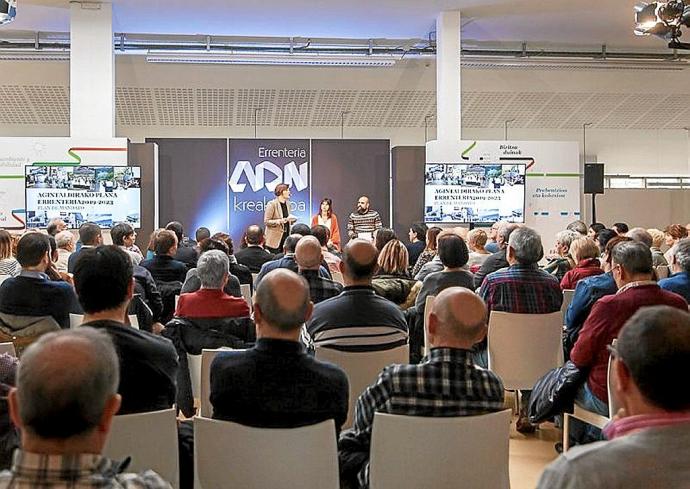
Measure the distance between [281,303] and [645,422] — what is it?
1.34m

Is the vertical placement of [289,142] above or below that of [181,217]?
above

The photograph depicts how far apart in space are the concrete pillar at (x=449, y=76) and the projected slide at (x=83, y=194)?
416 cm

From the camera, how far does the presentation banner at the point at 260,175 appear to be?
12.7 meters

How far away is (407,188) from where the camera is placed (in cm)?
1169

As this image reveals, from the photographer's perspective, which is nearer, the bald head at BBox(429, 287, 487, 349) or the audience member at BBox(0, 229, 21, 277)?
the bald head at BBox(429, 287, 487, 349)

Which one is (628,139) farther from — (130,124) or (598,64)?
(130,124)

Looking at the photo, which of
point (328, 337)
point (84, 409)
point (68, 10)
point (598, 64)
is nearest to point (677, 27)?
point (598, 64)

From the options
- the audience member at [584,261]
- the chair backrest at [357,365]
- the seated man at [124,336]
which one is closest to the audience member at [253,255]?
the audience member at [584,261]

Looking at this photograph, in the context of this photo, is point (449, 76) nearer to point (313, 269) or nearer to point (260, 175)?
point (260, 175)

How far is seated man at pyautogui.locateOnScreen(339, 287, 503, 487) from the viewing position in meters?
2.37

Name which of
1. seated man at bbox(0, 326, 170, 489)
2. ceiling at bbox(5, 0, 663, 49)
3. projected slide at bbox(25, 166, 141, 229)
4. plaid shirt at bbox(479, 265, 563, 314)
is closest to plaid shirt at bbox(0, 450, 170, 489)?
seated man at bbox(0, 326, 170, 489)

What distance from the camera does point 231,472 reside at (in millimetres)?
2176

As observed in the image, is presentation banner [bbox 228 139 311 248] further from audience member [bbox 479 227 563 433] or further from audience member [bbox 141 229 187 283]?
audience member [bbox 479 227 563 433]

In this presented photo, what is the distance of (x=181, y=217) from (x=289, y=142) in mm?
2109
